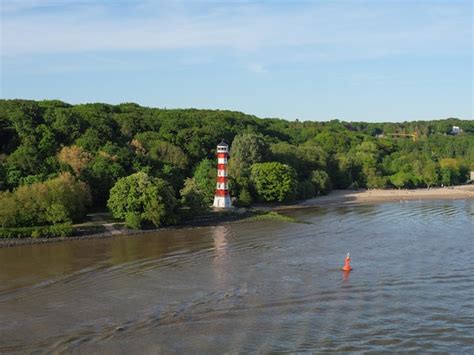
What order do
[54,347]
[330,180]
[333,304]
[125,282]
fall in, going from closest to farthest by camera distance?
[54,347], [333,304], [125,282], [330,180]

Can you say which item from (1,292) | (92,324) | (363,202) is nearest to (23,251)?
(1,292)

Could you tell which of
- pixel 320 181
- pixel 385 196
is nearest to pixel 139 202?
pixel 320 181

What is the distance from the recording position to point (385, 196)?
77.3 meters

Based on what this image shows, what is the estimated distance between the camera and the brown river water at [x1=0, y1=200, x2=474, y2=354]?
20609mm

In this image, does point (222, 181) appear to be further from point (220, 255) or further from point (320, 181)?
point (320, 181)

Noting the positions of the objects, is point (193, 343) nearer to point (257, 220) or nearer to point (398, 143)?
point (257, 220)

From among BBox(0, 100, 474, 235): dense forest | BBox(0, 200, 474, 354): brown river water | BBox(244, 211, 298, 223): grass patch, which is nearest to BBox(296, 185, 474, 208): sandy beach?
BBox(0, 100, 474, 235): dense forest

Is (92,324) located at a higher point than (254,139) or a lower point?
lower

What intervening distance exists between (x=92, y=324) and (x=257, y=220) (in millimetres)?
31201

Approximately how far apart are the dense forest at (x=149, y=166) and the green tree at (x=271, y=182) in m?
0.11

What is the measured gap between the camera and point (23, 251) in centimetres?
3747

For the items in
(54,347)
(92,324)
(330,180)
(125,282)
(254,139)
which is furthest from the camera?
(330,180)

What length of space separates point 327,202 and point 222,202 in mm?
18711

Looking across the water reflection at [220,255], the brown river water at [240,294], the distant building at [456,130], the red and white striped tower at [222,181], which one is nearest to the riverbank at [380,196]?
the red and white striped tower at [222,181]
